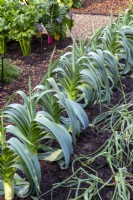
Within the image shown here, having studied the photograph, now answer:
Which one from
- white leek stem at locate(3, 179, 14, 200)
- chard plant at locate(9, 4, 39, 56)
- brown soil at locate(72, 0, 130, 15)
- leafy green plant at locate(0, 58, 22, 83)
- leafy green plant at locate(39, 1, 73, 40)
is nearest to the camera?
white leek stem at locate(3, 179, 14, 200)

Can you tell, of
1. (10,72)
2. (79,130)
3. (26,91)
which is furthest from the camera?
(10,72)

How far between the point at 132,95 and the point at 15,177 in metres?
1.56

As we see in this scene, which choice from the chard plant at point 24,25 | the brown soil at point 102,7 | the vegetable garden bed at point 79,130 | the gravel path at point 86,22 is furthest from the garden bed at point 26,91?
the brown soil at point 102,7

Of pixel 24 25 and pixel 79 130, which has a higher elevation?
pixel 24 25

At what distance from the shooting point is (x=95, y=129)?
340 centimetres

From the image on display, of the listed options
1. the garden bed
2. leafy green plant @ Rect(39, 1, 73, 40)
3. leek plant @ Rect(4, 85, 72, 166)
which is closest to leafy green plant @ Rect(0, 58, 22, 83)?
the garden bed

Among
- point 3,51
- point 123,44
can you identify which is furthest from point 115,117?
point 3,51

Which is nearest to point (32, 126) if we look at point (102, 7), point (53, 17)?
point (53, 17)

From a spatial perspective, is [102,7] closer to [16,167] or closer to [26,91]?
[26,91]

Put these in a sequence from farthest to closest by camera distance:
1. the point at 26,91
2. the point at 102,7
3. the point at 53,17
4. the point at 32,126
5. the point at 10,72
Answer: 1. the point at 102,7
2. the point at 53,17
3. the point at 10,72
4. the point at 26,91
5. the point at 32,126

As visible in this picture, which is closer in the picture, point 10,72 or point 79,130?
point 79,130

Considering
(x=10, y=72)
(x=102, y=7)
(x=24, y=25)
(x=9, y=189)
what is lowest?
(x=9, y=189)

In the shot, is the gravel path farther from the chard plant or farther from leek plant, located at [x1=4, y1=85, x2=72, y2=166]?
leek plant, located at [x1=4, y1=85, x2=72, y2=166]

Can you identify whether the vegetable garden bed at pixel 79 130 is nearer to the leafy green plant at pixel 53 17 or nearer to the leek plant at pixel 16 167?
the leek plant at pixel 16 167
